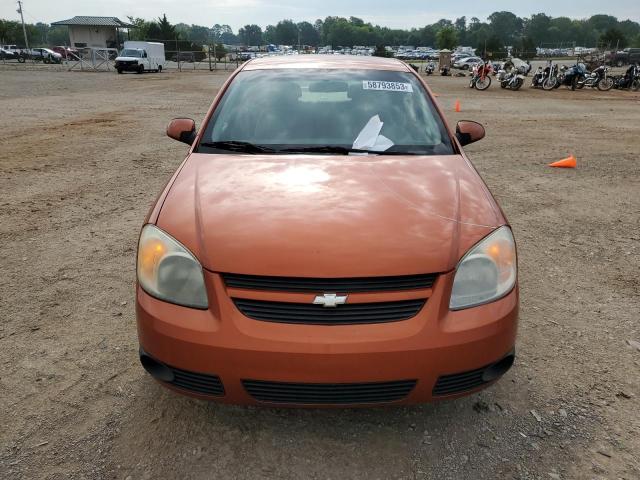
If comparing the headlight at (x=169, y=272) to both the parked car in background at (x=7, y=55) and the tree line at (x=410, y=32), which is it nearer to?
the parked car in background at (x=7, y=55)

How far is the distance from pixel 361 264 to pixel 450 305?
0.39 m

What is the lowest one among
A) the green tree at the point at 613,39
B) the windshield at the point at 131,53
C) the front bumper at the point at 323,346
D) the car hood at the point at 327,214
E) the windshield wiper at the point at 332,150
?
the front bumper at the point at 323,346

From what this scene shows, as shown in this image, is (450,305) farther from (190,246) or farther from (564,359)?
(564,359)

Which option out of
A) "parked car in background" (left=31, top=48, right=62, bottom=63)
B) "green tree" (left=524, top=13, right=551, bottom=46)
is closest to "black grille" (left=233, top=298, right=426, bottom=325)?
"parked car in background" (left=31, top=48, right=62, bottom=63)

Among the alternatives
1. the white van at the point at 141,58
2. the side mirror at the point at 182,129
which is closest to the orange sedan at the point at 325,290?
the side mirror at the point at 182,129

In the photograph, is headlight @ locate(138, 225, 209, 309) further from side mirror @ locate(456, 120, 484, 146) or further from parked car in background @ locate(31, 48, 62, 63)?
parked car in background @ locate(31, 48, 62, 63)

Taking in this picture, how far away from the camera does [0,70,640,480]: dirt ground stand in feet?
6.89

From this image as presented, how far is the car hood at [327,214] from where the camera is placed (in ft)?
6.36

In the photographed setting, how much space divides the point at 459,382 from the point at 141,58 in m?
37.5

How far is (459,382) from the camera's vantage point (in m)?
1.99

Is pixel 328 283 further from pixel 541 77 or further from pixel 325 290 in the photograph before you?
pixel 541 77

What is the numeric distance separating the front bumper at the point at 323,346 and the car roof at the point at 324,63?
7.35ft

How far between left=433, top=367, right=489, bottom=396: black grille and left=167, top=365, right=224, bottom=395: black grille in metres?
0.86

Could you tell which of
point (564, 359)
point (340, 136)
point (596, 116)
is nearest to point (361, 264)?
point (340, 136)
